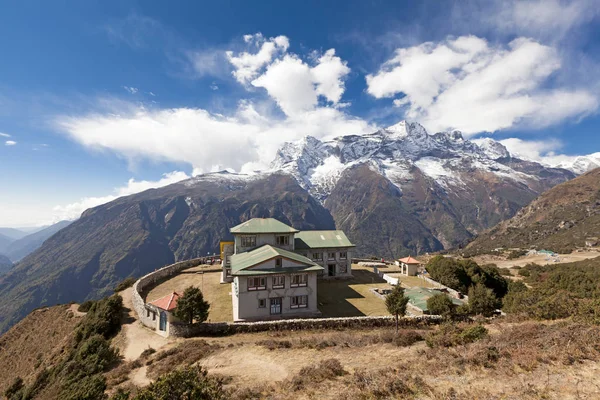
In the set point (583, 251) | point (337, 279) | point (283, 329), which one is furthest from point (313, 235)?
point (583, 251)

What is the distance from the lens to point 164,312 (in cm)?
2816

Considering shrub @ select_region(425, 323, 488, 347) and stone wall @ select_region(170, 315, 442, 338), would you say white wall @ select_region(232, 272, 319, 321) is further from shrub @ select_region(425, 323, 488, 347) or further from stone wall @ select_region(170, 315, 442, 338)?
shrub @ select_region(425, 323, 488, 347)

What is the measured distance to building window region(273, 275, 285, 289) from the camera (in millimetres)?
32125

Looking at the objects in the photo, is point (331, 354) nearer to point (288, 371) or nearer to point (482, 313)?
point (288, 371)

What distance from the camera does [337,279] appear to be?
5006cm

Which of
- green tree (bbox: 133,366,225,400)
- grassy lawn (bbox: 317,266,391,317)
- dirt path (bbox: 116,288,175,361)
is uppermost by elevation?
green tree (bbox: 133,366,225,400)

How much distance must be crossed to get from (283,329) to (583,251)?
99.9 metres

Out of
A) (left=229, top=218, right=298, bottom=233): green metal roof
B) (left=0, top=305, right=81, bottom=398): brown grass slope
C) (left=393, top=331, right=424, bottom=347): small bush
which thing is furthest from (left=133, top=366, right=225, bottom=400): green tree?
(left=229, top=218, right=298, bottom=233): green metal roof

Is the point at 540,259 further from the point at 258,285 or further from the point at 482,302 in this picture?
the point at 258,285

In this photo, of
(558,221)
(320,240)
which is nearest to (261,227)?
(320,240)

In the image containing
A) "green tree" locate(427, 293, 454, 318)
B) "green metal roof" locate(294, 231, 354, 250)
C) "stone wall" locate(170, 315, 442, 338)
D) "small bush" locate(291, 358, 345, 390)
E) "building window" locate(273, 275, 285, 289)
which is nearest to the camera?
"small bush" locate(291, 358, 345, 390)

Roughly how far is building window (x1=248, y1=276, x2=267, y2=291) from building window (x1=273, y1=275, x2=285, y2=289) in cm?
115

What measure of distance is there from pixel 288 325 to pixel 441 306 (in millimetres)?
16193

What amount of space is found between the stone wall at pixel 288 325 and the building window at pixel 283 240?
1721 centimetres
